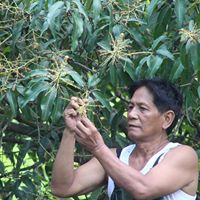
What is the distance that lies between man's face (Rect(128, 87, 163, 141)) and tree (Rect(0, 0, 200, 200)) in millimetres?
85

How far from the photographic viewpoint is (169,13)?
3.07 meters

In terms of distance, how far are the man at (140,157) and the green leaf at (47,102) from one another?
2.8 inches

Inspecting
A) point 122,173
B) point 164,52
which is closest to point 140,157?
point 122,173

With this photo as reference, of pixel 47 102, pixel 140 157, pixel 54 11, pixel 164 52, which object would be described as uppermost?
pixel 54 11

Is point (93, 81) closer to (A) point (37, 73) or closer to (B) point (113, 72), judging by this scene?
(B) point (113, 72)

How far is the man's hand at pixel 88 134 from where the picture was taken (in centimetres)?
276

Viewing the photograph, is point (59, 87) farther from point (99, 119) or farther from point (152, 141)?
point (99, 119)

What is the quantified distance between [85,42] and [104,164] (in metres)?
0.63

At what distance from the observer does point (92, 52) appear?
3.32 m

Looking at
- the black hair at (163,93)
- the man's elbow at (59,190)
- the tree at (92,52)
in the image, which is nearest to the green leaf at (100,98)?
the tree at (92,52)

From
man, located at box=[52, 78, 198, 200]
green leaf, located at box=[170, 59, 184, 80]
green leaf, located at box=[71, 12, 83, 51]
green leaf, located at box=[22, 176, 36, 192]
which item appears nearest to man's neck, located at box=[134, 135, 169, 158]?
man, located at box=[52, 78, 198, 200]

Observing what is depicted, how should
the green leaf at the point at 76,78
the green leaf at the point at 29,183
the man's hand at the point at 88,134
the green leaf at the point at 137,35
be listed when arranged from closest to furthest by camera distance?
the man's hand at the point at 88,134
the green leaf at the point at 76,78
the green leaf at the point at 137,35
the green leaf at the point at 29,183

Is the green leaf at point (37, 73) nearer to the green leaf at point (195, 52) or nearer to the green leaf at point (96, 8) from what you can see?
the green leaf at point (96, 8)

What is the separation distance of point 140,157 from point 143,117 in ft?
0.55
